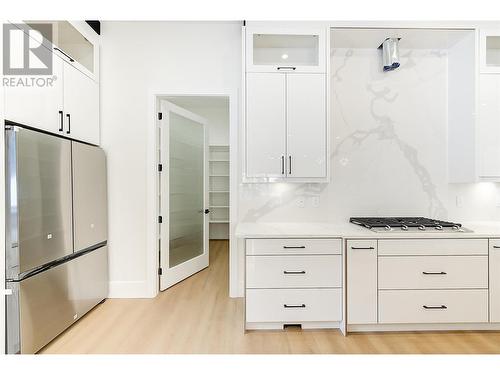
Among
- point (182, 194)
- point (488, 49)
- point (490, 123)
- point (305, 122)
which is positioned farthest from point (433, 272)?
point (182, 194)

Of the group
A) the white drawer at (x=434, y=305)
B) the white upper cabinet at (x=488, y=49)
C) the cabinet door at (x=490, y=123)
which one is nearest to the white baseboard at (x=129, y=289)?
the white drawer at (x=434, y=305)

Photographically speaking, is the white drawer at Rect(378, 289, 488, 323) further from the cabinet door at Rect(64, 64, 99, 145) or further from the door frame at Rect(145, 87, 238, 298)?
the cabinet door at Rect(64, 64, 99, 145)

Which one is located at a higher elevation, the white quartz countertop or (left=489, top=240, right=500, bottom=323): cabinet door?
the white quartz countertop

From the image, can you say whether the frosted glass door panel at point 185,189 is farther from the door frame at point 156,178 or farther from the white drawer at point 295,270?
the white drawer at point 295,270

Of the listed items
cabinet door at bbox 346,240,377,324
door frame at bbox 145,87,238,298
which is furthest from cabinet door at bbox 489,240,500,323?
door frame at bbox 145,87,238,298

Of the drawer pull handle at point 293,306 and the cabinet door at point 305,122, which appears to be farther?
the cabinet door at point 305,122

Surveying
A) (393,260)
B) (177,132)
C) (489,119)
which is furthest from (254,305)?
(489,119)

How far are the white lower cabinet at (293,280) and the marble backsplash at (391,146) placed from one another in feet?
2.36

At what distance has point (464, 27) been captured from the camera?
2.38m

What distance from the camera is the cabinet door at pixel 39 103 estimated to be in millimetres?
1723

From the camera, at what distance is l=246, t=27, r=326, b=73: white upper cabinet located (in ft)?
7.82

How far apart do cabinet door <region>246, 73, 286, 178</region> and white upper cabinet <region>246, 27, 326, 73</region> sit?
0.13 m

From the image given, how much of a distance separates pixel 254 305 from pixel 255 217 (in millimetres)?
902
